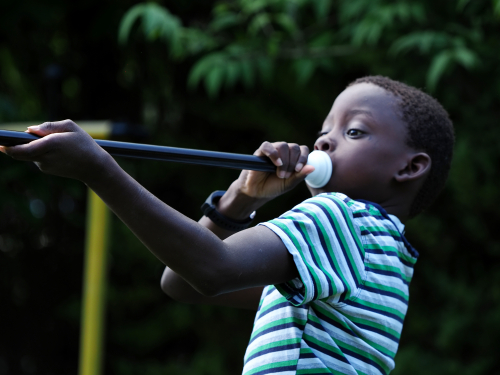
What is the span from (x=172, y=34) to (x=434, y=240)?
135 centimetres

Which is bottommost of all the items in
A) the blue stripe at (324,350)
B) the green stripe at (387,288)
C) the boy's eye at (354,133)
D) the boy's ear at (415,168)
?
the blue stripe at (324,350)

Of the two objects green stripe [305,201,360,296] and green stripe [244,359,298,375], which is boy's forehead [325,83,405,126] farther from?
green stripe [244,359,298,375]

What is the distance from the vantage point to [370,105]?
1150 millimetres

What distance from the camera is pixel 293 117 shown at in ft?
9.36

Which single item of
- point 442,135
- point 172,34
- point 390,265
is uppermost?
point 172,34

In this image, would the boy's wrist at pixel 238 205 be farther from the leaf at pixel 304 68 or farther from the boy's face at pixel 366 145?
the leaf at pixel 304 68

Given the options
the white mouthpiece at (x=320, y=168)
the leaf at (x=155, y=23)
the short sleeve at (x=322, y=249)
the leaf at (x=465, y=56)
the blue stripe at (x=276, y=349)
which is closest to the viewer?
the short sleeve at (x=322, y=249)

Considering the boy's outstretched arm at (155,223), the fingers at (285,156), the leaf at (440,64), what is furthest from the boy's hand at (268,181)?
the leaf at (440,64)

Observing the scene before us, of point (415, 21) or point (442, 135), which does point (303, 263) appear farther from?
point (415, 21)

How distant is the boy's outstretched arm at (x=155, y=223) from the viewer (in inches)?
29.2

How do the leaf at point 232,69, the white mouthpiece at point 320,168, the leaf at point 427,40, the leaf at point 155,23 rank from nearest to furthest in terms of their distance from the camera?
the white mouthpiece at point 320,168 < the leaf at point 427,40 < the leaf at point 155,23 < the leaf at point 232,69

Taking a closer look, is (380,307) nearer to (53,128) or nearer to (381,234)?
(381,234)

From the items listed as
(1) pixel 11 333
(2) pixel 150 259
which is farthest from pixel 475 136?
(1) pixel 11 333

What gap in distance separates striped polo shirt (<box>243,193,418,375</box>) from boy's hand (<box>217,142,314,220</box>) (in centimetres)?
9
